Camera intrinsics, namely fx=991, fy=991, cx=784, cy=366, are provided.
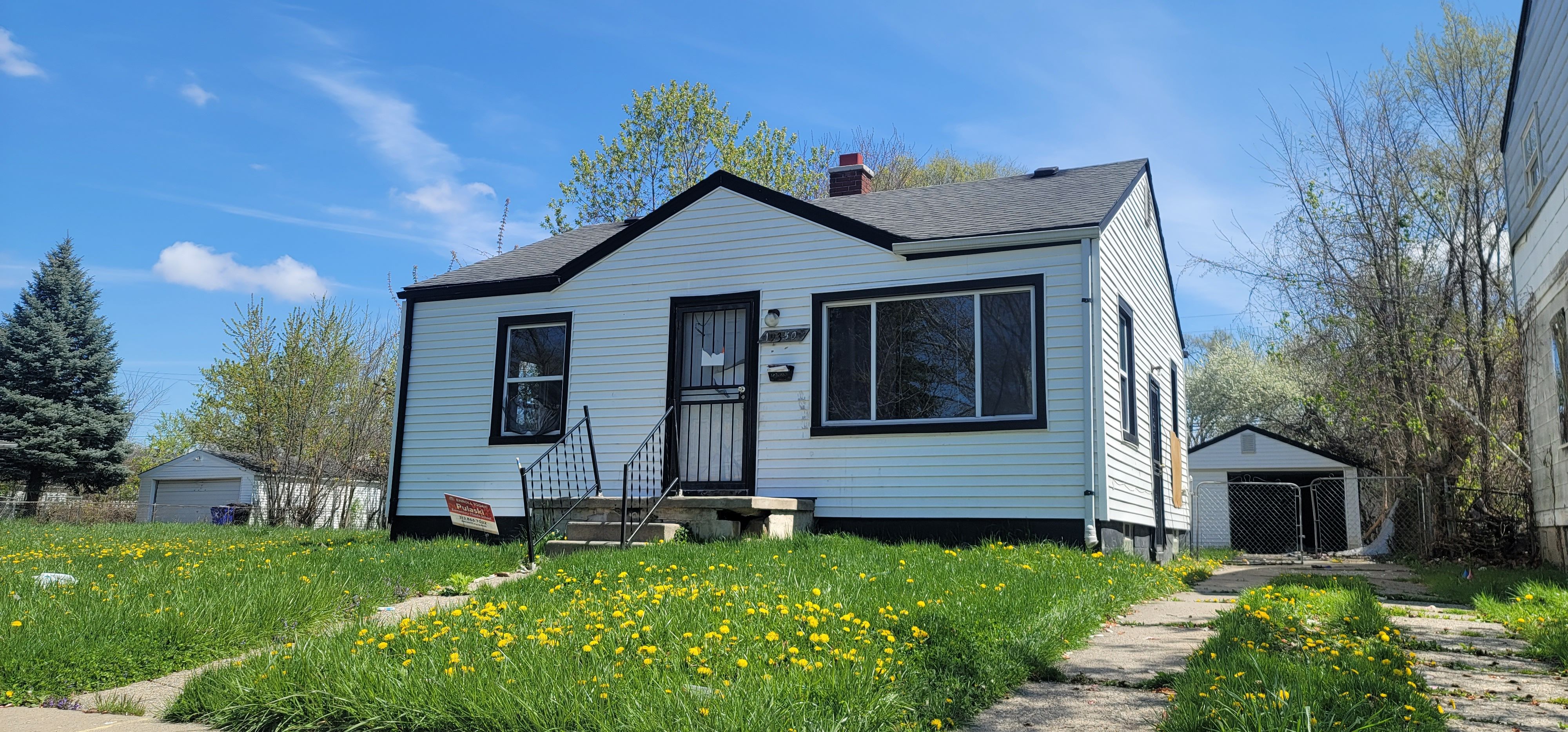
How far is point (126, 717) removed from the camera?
13.2 ft

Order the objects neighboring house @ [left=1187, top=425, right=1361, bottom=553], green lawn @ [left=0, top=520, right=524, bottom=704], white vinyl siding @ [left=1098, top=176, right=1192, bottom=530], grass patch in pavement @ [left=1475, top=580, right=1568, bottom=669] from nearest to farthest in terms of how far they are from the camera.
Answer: green lawn @ [left=0, top=520, right=524, bottom=704] < grass patch in pavement @ [left=1475, top=580, right=1568, bottom=669] < white vinyl siding @ [left=1098, top=176, right=1192, bottom=530] < neighboring house @ [left=1187, top=425, right=1361, bottom=553]

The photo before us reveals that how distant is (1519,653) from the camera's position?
5.00 m

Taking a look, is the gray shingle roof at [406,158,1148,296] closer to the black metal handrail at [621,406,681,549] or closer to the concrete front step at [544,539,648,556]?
the black metal handrail at [621,406,681,549]

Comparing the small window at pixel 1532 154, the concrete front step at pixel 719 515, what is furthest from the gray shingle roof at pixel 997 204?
the small window at pixel 1532 154

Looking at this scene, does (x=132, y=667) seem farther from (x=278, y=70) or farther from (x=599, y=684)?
(x=278, y=70)

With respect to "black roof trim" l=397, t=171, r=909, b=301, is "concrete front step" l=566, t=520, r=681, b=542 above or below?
below

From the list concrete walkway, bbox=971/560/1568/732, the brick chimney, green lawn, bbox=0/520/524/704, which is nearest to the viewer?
concrete walkway, bbox=971/560/1568/732

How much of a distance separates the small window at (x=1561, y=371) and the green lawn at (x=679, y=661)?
6666 millimetres

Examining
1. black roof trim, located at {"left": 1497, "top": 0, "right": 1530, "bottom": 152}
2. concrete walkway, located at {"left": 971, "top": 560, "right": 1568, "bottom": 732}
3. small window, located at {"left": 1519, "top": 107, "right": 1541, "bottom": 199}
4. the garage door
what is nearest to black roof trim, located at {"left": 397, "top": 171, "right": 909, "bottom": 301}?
concrete walkway, located at {"left": 971, "top": 560, "right": 1568, "bottom": 732}

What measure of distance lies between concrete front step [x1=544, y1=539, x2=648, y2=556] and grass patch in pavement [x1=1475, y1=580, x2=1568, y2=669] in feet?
19.8

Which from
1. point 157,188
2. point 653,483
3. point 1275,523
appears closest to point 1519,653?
point 653,483

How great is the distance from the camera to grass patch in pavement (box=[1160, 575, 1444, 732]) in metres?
2.99

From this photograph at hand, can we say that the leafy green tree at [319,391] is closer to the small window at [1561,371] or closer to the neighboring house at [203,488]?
the neighboring house at [203,488]

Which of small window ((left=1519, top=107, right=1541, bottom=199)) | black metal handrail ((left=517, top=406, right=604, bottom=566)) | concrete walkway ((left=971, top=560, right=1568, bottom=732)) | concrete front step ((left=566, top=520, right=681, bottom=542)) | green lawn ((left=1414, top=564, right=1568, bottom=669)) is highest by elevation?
small window ((left=1519, top=107, right=1541, bottom=199))
